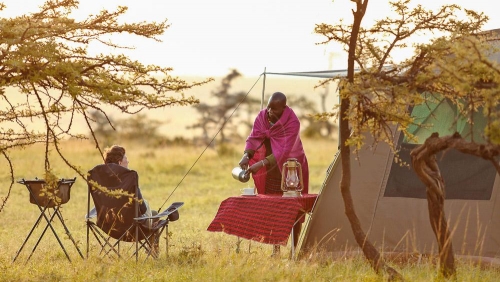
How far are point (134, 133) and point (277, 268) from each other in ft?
113

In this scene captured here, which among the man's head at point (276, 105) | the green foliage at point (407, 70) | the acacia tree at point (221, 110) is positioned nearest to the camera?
the green foliage at point (407, 70)

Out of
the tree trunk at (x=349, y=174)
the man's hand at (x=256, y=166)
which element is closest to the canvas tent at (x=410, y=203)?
the man's hand at (x=256, y=166)

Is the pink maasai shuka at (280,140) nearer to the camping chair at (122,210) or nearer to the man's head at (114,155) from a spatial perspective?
the camping chair at (122,210)

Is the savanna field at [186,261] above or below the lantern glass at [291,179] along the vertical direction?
below

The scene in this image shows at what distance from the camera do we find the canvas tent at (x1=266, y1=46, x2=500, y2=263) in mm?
7902

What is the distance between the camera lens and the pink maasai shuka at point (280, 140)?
8.38m

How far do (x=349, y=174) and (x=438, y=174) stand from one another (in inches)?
23.7

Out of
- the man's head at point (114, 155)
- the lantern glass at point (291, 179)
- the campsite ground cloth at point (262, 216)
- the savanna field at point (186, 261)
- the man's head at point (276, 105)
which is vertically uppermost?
the man's head at point (276, 105)

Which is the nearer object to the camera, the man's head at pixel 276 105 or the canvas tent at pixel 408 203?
the canvas tent at pixel 408 203

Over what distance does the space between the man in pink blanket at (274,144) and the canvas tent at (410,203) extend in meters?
0.30

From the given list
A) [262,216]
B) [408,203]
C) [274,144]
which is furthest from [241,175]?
[408,203]

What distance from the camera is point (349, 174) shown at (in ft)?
22.0

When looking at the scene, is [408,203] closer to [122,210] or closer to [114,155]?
[122,210]

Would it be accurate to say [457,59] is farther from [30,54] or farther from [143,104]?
[30,54]
